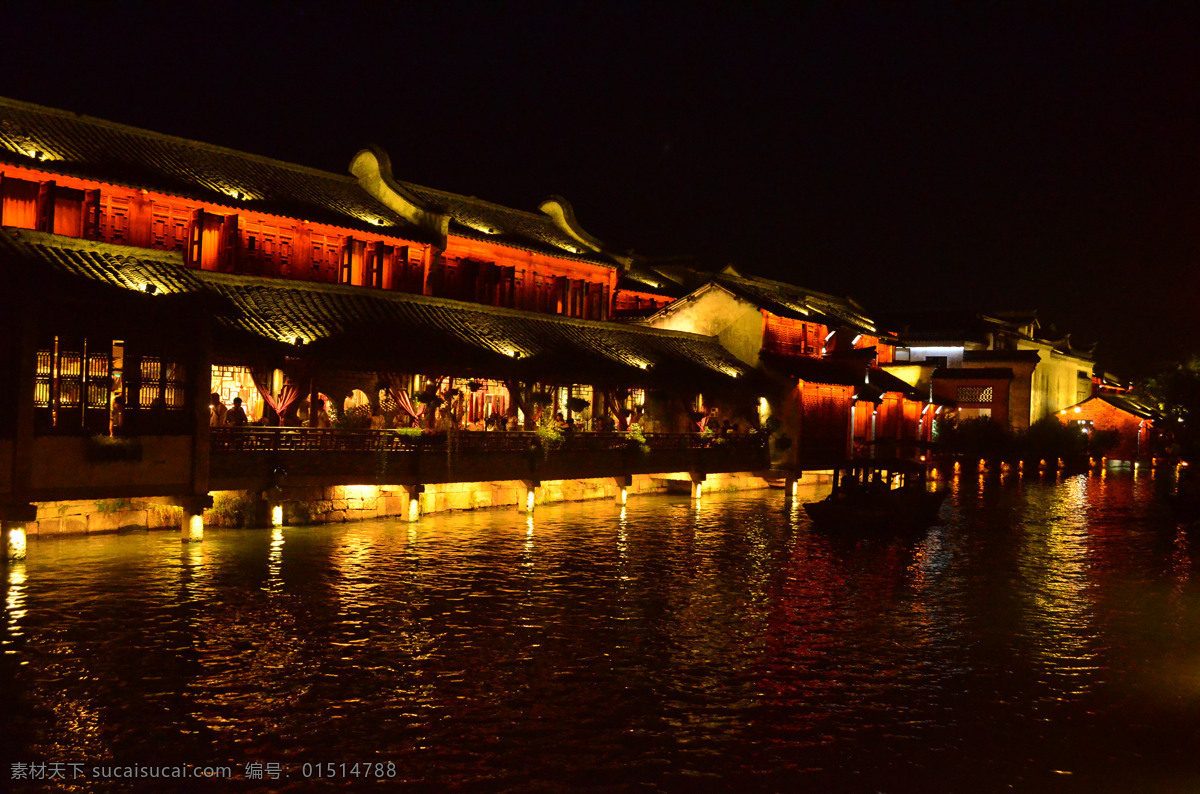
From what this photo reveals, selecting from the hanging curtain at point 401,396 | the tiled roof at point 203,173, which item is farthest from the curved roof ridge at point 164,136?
the hanging curtain at point 401,396

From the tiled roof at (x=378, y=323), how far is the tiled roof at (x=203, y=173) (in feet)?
17.0

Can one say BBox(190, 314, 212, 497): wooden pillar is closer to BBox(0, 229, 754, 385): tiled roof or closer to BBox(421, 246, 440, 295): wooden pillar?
BBox(0, 229, 754, 385): tiled roof

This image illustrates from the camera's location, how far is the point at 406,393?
30.6m

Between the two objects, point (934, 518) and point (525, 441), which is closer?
point (525, 441)

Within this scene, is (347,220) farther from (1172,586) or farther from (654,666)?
(1172,586)

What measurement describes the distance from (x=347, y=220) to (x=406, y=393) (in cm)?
931

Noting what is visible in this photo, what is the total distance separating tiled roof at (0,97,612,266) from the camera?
3020 centimetres

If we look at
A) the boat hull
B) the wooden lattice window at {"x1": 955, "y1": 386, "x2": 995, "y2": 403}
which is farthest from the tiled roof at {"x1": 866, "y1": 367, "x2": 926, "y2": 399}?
the boat hull

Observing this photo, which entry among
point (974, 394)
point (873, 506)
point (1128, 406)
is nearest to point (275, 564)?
point (873, 506)

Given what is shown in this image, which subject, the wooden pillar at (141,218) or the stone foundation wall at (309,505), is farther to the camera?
the wooden pillar at (141,218)

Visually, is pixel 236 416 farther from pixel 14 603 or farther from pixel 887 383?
pixel 887 383

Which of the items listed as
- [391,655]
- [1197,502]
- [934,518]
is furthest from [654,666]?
[1197,502]

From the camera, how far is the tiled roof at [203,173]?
1189 inches

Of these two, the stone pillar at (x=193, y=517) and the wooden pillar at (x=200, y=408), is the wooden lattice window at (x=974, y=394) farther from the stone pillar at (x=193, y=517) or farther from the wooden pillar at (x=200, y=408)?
the wooden pillar at (x=200, y=408)
